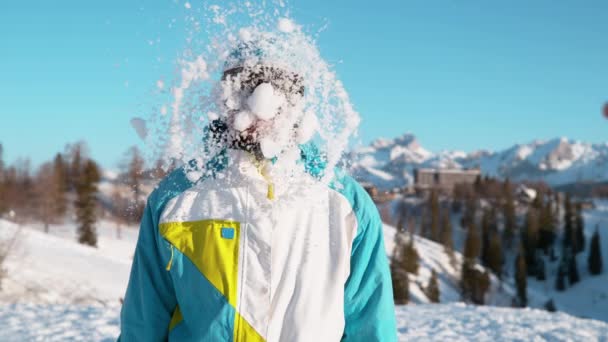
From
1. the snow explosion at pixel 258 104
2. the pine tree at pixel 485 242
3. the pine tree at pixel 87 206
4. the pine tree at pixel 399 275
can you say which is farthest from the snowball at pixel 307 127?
the pine tree at pixel 485 242

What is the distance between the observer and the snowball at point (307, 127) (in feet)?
5.50

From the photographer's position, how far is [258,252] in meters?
1.75

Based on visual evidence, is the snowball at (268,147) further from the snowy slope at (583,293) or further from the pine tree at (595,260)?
the pine tree at (595,260)

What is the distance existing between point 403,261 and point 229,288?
176 feet

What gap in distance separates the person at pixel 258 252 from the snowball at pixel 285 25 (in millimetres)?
169

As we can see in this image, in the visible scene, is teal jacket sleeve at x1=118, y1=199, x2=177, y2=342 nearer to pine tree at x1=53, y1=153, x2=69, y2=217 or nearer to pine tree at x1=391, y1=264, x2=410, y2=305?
pine tree at x1=391, y1=264, x2=410, y2=305

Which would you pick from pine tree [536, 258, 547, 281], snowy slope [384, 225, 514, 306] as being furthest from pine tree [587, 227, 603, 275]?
snowy slope [384, 225, 514, 306]

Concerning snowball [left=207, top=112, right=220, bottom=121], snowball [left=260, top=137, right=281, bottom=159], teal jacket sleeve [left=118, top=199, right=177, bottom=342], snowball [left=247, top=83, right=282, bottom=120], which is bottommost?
teal jacket sleeve [left=118, top=199, right=177, bottom=342]

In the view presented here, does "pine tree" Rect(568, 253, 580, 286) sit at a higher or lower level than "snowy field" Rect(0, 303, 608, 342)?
lower

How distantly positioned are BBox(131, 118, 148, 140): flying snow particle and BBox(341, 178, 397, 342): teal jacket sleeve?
773 mm

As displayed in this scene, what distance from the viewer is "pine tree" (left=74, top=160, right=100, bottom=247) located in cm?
4068

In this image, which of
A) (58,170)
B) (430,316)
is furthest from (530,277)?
(430,316)

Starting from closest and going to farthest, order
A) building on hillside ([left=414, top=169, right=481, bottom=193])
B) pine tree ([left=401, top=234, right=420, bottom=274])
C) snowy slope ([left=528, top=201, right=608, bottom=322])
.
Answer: pine tree ([left=401, top=234, right=420, bottom=274]) < snowy slope ([left=528, top=201, right=608, bottom=322]) < building on hillside ([left=414, top=169, right=481, bottom=193])

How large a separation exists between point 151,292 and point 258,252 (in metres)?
0.42
